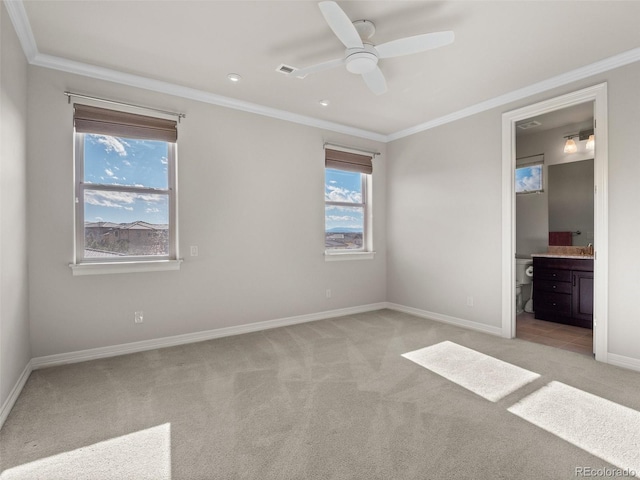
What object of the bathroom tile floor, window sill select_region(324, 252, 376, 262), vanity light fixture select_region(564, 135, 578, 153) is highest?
vanity light fixture select_region(564, 135, 578, 153)

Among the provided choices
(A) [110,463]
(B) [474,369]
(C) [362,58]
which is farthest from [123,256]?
(B) [474,369]

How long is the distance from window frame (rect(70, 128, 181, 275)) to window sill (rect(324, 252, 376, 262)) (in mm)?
1995

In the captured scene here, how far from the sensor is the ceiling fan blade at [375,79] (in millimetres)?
2625

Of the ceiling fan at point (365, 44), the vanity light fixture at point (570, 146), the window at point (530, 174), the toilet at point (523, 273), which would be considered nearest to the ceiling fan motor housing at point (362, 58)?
the ceiling fan at point (365, 44)

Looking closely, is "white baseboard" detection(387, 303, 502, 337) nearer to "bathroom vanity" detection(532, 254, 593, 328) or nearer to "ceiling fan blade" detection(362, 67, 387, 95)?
"bathroom vanity" detection(532, 254, 593, 328)

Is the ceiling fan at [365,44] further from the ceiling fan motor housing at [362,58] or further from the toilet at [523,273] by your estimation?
the toilet at [523,273]

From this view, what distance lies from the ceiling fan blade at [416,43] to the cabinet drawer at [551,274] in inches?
142

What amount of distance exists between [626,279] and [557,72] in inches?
80.1

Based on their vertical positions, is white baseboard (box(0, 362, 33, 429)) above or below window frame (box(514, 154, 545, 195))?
below

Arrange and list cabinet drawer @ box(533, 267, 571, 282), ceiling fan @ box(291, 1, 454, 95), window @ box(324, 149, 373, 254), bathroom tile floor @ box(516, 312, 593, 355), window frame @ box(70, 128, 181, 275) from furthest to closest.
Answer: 1. window @ box(324, 149, 373, 254)
2. cabinet drawer @ box(533, 267, 571, 282)
3. bathroom tile floor @ box(516, 312, 593, 355)
4. window frame @ box(70, 128, 181, 275)
5. ceiling fan @ box(291, 1, 454, 95)

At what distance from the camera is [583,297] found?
4195 millimetres

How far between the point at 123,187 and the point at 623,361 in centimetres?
494

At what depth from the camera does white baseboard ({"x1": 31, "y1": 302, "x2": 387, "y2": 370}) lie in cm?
303

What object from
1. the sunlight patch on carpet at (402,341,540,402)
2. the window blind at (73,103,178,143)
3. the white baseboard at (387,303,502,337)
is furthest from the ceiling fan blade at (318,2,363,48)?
the white baseboard at (387,303,502,337)
